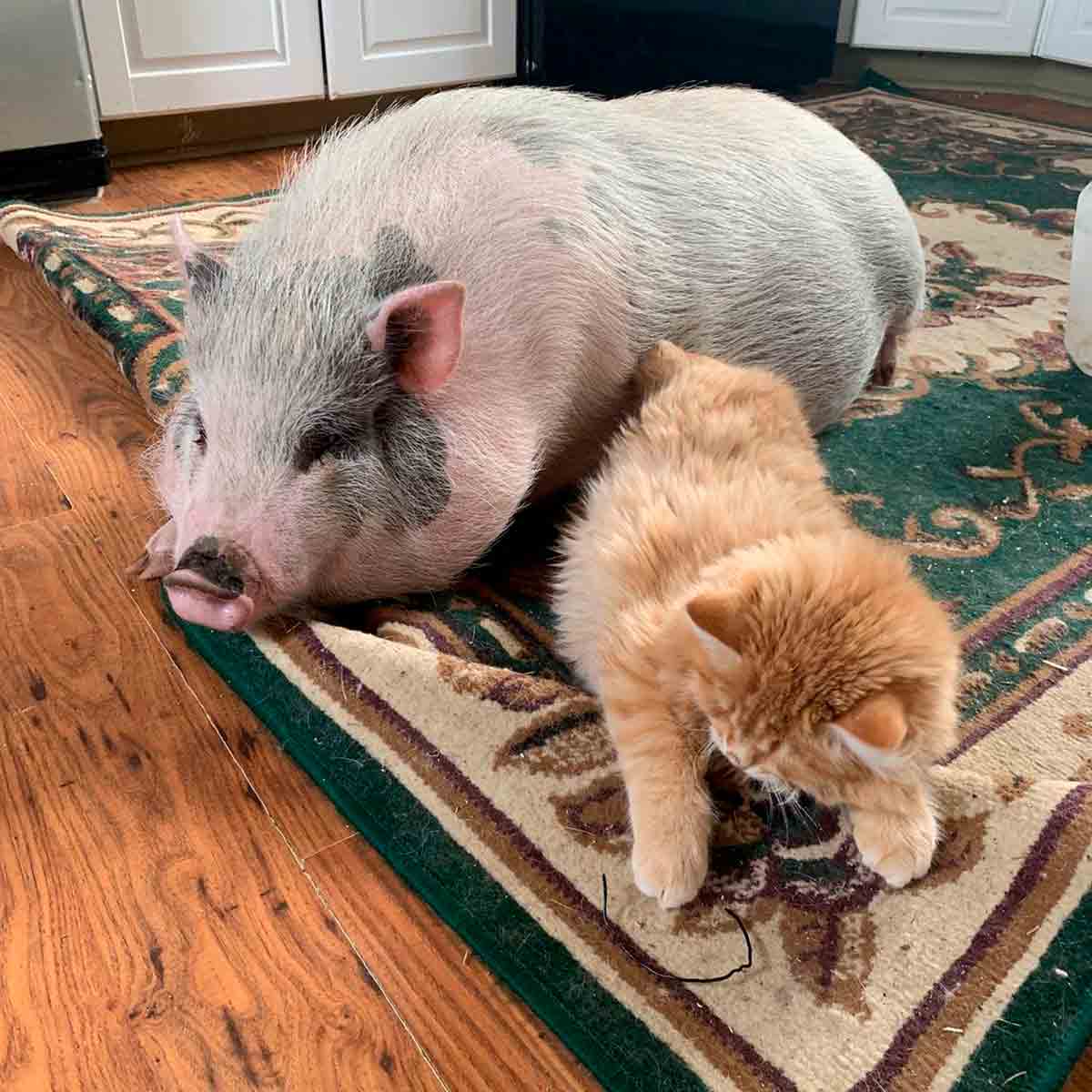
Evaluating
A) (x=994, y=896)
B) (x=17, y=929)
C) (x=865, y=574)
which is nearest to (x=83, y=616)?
(x=17, y=929)

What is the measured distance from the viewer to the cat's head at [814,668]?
0.74m

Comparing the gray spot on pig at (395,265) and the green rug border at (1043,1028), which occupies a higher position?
the gray spot on pig at (395,265)

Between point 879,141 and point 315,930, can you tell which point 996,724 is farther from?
point 879,141

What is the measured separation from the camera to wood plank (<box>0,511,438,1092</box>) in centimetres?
78

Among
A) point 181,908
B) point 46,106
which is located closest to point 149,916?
point 181,908

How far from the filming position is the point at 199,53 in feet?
9.16

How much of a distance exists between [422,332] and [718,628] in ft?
1.45

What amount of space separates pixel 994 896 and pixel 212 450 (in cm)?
78

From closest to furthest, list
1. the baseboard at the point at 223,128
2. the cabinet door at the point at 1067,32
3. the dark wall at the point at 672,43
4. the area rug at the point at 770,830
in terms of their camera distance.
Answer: the area rug at the point at 770,830
the baseboard at the point at 223,128
the dark wall at the point at 672,43
the cabinet door at the point at 1067,32

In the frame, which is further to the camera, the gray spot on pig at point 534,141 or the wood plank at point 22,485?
the wood plank at point 22,485

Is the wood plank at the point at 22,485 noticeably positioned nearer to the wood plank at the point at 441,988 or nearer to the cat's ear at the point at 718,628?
the wood plank at the point at 441,988

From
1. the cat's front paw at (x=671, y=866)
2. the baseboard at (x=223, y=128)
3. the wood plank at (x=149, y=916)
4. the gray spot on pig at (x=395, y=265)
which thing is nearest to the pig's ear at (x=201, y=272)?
the gray spot on pig at (x=395, y=265)

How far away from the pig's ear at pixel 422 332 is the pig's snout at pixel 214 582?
0.23 meters

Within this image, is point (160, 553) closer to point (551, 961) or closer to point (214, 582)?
point (214, 582)
